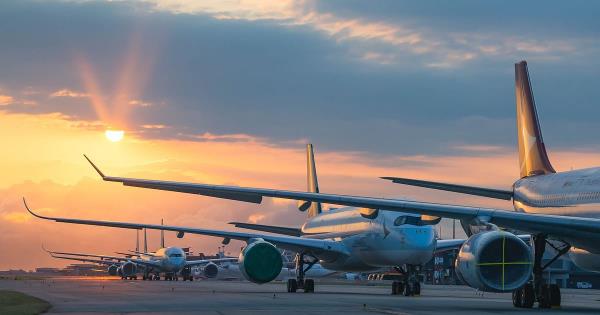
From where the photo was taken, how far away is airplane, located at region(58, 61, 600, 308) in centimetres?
2536

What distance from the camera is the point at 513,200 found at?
32812mm

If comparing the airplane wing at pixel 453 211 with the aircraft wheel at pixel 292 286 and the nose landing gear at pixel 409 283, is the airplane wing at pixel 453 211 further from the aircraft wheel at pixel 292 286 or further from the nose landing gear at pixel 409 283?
the aircraft wheel at pixel 292 286

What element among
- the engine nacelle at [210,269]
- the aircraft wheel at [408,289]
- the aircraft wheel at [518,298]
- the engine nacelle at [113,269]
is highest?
the engine nacelle at [113,269]

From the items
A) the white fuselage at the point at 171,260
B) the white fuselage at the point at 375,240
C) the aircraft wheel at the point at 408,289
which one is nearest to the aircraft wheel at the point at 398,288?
the white fuselage at the point at 375,240

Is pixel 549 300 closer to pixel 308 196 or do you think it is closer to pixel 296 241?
pixel 308 196

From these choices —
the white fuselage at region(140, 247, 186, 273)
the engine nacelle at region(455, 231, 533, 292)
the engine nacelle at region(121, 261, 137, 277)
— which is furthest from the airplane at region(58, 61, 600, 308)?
the engine nacelle at region(121, 261, 137, 277)

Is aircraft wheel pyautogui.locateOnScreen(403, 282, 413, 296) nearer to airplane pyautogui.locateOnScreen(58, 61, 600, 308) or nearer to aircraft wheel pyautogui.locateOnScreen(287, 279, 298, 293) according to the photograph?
aircraft wheel pyautogui.locateOnScreen(287, 279, 298, 293)

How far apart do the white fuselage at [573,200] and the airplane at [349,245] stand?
26.3 feet

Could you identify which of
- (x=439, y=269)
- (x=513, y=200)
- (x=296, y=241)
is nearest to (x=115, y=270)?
(x=439, y=269)

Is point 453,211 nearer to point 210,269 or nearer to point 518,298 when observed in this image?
point 518,298

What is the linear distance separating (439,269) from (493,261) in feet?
350

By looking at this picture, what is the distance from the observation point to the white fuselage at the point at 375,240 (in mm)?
42125

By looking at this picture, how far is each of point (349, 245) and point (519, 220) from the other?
70.1 feet

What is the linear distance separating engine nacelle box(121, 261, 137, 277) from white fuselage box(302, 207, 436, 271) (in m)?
66.8
